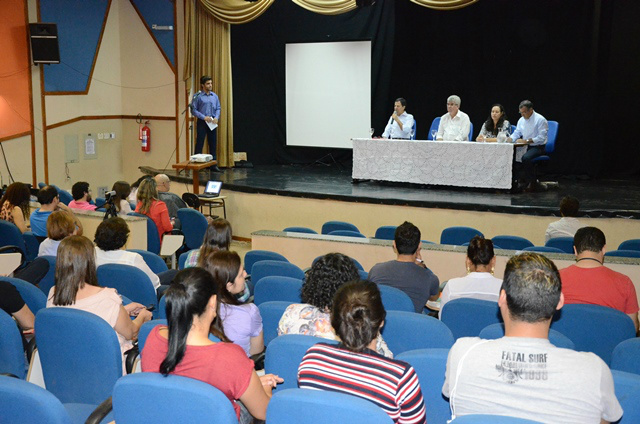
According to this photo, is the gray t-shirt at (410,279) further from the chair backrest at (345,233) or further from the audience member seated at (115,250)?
the chair backrest at (345,233)

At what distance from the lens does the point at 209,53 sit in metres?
11.1

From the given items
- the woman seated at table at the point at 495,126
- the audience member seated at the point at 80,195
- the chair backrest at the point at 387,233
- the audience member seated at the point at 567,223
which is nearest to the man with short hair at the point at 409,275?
the chair backrest at the point at 387,233

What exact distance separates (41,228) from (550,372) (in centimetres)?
507

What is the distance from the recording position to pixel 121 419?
2.21 m

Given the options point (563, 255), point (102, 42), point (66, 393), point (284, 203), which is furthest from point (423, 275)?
point (102, 42)

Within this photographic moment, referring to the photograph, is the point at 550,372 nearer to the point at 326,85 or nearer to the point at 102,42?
the point at 326,85

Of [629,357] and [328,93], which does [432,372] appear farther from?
[328,93]

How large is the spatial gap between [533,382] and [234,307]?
145 centimetres

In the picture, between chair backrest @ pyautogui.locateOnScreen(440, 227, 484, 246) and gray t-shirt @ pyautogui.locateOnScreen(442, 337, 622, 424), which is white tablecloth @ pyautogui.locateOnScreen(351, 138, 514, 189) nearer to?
chair backrest @ pyautogui.locateOnScreen(440, 227, 484, 246)

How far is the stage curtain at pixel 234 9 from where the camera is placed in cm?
1049

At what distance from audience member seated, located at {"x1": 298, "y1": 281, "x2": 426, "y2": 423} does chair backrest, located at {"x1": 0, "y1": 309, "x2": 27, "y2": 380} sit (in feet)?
4.76

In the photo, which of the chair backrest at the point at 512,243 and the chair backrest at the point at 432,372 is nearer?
the chair backrest at the point at 432,372

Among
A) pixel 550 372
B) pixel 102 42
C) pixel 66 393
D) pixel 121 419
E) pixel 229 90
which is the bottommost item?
pixel 66 393

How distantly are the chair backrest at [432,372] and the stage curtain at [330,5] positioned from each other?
805cm
